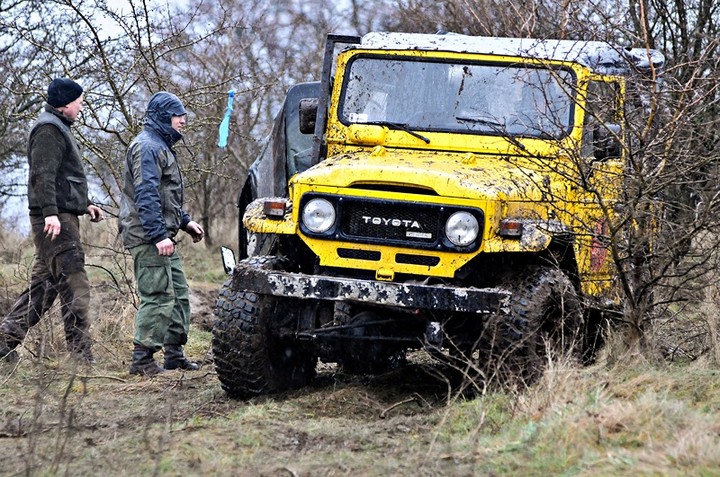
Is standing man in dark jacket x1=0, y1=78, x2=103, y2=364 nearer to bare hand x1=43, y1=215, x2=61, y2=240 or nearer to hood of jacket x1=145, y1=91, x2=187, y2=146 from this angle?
bare hand x1=43, y1=215, x2=61, y2=240

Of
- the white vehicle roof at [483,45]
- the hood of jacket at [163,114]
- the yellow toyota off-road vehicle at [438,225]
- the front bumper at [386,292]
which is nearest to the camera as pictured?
the front bumper at [386,292]

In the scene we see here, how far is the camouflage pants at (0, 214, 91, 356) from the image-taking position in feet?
25.1

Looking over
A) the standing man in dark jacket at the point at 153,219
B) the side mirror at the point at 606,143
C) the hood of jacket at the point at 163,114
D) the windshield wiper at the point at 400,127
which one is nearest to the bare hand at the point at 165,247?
the standing man in dark jacket at the point at 153,219

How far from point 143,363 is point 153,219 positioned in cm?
97

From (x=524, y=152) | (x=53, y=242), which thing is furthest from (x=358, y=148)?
(x=53, y=242)

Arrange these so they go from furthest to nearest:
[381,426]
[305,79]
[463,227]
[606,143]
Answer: [305,79] < [606,143] < [463,227] < [381,426]

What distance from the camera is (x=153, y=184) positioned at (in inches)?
294

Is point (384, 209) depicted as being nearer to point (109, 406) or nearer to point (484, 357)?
point (484, 357)

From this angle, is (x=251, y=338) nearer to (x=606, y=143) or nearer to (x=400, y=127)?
(x=400, y=127)

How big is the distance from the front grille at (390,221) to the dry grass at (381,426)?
0.90 meters

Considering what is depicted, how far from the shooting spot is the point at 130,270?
11.0m

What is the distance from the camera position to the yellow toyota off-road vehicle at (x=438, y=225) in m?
6.27

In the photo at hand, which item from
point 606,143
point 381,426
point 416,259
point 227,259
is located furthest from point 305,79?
point 381,426

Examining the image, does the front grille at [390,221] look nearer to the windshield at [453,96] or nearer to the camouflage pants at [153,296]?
the windshield at [453,96]
